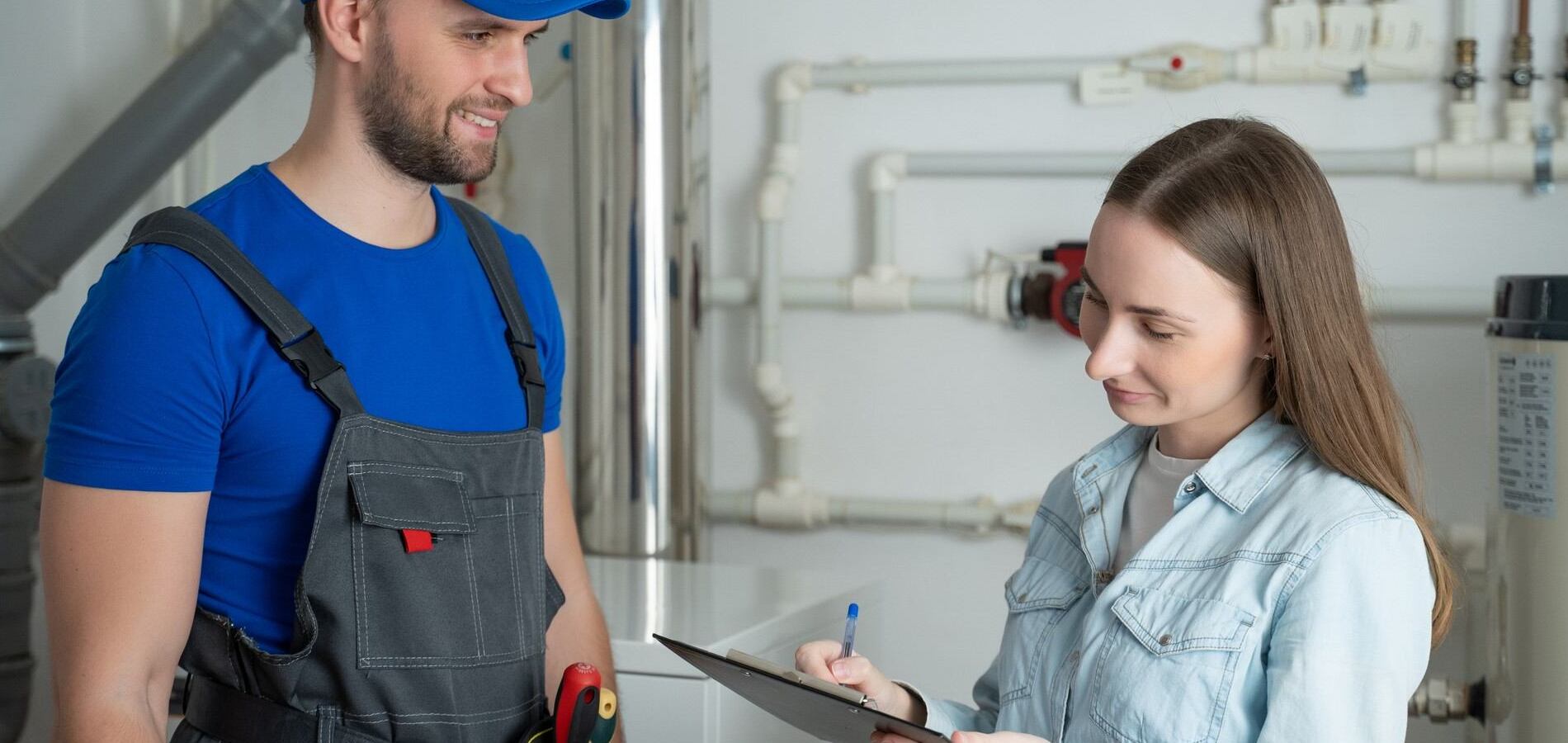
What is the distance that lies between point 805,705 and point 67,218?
150 cm

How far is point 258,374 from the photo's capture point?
1051mm

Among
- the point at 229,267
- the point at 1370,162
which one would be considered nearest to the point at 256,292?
the point at 229,267

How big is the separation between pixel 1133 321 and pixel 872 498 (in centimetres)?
152

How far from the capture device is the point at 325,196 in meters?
1.15

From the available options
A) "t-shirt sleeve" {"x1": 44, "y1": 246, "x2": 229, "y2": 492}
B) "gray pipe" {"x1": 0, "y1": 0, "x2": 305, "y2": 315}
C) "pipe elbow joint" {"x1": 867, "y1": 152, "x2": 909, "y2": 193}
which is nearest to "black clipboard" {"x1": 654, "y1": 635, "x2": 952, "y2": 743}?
"t-shirt sleeve" {"x1": 44, "y1": 246, "x2": 229, "y2": 492}

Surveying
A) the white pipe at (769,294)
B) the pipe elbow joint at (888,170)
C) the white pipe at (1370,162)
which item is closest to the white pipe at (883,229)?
the pipe elbow joint at (888,170)

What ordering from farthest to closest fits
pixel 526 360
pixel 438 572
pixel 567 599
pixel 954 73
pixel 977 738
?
pixel 954 73 < pixel 567 599 < pixel 526 360 < pixel 438 572 < pixel 977 738

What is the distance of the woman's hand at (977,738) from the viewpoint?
3.00 ft

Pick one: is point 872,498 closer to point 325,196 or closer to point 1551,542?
point 1551,542

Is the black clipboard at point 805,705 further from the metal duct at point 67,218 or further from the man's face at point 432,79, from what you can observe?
the metal duct at point 67,218

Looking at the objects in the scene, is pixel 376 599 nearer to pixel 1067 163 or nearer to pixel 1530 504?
pixel 1530 504

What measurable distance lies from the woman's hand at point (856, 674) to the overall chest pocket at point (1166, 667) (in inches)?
7.0

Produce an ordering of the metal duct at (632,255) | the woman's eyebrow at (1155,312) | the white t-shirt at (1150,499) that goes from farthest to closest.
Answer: the metal duct at (632,255) → the white t-shirt at (1150,499) → the woman's eyebrow at (1155,312)

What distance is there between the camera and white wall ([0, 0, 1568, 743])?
2.19 m
